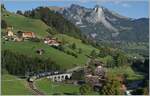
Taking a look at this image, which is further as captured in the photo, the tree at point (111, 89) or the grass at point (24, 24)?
the grass at point (24, 24)

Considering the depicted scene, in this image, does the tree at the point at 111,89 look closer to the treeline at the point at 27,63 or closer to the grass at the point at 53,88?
the grass at the point at 53,88

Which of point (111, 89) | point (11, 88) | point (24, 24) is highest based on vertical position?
point (24, 24)

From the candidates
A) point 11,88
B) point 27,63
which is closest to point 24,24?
point 27,63

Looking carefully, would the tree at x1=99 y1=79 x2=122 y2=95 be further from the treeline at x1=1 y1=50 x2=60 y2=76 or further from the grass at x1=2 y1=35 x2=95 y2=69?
the grass at x1=2 y1=35 x2=95 y2=69

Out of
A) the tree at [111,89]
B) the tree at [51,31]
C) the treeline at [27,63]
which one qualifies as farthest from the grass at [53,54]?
the tree at [111,89]

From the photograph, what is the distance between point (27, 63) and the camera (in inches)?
644

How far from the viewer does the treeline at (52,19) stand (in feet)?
104

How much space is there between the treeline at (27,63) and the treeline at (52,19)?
13.2m

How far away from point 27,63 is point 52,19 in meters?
16.8

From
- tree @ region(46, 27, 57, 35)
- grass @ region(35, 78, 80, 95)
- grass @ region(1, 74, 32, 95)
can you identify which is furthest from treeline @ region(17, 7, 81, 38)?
grass @ region(1, 74, 32, 95)

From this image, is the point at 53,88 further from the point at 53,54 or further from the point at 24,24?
the point at 24,24

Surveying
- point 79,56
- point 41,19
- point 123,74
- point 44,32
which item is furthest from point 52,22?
point 123,74

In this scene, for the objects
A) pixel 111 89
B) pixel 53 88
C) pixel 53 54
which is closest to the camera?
pixel 111 89

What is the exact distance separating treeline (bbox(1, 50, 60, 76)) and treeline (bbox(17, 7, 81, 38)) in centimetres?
1323
